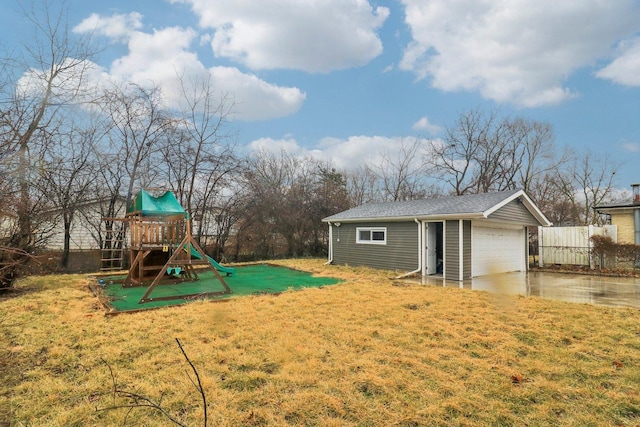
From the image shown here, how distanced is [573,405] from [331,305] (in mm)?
4024

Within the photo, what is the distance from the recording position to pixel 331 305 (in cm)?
628

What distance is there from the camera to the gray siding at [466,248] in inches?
402

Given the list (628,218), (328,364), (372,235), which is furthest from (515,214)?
(328,364)

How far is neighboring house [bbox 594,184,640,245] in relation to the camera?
1341 centimetres

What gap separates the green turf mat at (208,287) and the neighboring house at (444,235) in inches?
119

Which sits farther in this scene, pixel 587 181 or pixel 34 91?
pixel 587 181

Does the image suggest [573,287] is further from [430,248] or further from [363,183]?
[363,183]

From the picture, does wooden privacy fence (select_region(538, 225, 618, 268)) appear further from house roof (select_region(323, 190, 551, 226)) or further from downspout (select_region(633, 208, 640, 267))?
house roof (select_region(323, 190, 551, 226))

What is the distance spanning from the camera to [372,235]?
42.8ft

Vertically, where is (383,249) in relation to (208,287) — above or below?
above

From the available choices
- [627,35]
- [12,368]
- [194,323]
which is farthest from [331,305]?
[627,35]

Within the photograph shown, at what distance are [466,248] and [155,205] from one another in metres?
9.28

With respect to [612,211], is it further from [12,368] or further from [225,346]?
[12,368]

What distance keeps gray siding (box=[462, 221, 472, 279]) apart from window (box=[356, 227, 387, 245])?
3.00 m
